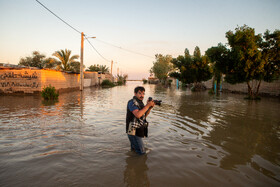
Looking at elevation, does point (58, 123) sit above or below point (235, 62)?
below

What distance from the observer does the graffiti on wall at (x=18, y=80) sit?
16.4 metres

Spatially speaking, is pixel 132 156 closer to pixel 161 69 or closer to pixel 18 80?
pixel 18 80

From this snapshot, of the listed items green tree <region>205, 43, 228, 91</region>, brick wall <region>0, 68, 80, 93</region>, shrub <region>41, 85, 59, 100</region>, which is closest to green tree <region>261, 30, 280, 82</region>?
green tree <region>205, 43, 228, 91</region>

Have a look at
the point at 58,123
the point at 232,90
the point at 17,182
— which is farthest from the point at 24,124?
the point at 232,90

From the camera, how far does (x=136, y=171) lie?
10.9ft

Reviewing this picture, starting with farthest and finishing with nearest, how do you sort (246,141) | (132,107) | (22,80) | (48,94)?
(22,80) → (48,94) → (246,141) → (132,107)

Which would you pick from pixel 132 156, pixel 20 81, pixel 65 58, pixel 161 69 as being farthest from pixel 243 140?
pixel 161 69

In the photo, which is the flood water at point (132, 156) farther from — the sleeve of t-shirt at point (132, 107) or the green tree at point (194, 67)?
the green tree at point (194, 67)

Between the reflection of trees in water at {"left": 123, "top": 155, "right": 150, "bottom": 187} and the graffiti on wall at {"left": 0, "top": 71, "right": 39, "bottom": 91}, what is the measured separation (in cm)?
1608

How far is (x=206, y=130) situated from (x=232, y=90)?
22588 mm

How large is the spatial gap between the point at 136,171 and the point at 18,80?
58.1ft

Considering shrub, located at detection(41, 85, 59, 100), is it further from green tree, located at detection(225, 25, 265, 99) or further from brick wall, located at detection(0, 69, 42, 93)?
green tree, located at detection(225, 25, 265, 99)

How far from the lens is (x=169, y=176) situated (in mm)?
3191

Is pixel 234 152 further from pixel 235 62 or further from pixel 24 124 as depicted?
pixel 235 62
